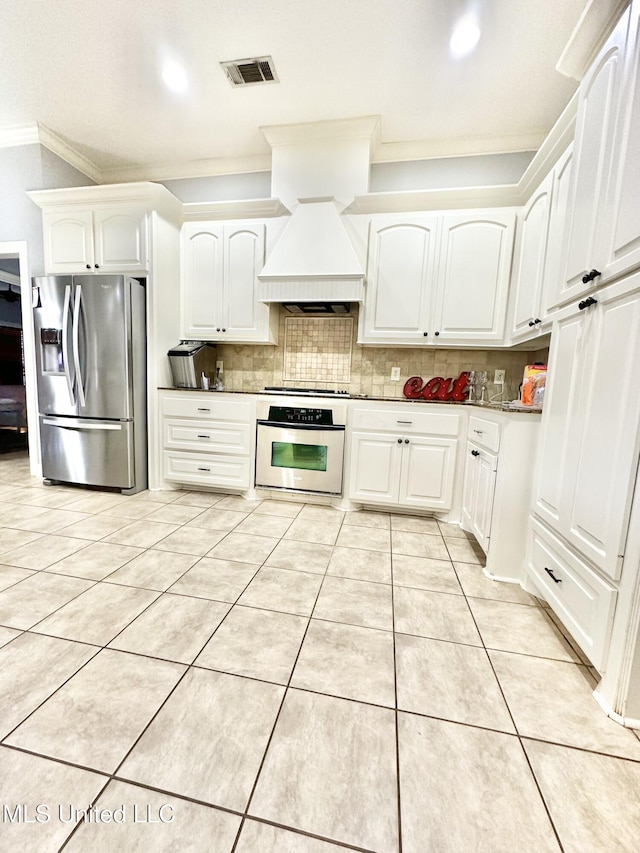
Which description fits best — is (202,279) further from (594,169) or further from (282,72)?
(594,169)

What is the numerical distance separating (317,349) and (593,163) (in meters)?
2.22

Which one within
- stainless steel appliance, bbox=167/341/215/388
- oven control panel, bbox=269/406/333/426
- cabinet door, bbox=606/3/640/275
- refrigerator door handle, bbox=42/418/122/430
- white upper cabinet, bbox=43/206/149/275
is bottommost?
refrigerator door handle, bbox=42/418/122/430

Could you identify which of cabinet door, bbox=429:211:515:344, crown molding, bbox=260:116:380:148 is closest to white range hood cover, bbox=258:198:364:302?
crown molding, bbox=260:116:380:148

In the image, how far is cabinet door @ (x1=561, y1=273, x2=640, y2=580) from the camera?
3.47 ft

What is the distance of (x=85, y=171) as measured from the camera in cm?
339

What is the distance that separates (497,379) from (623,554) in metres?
2.14

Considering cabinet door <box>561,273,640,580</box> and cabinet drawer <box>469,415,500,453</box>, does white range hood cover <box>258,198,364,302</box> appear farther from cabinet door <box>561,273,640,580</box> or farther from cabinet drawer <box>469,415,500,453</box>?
cabinet door <box>561,273,640,580</box>

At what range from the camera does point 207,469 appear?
3008mm

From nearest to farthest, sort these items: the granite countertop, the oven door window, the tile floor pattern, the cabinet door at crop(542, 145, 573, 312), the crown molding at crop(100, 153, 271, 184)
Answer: the tile floor pattern, the cabinet door at crop(542, 145, 573, 312), the granite countertop, the oven door window, the crown molding at crop(100, 153, 271, 184)

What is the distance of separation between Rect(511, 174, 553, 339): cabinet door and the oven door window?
1.59m

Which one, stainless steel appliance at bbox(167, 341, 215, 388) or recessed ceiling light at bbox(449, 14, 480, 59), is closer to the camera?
recessed ceiling light at bbox(449, 14, 480, 59)

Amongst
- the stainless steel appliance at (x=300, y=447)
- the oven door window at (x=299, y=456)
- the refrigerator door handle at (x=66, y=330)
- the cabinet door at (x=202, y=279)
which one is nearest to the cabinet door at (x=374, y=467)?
A: the stainless steel appliance at (x=300, y=447)

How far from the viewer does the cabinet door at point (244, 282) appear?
2992mm

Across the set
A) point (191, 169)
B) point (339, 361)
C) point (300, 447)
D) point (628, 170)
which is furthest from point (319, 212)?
point (628, 170)
